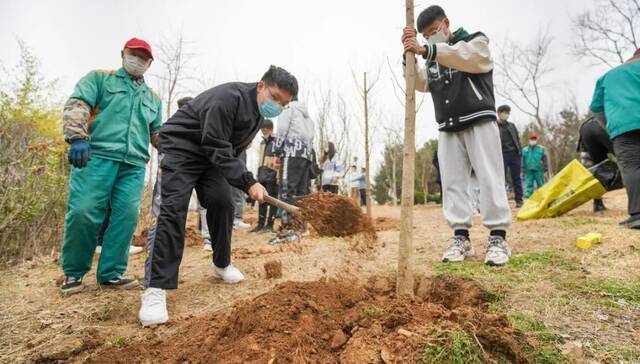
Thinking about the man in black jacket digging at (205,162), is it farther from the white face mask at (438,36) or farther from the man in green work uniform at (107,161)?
the white face mask at (438,36)

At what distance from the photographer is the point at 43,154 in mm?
4879

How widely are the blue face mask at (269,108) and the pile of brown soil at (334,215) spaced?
1.07 m

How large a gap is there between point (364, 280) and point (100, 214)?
2.06m

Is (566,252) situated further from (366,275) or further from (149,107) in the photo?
(149,107)

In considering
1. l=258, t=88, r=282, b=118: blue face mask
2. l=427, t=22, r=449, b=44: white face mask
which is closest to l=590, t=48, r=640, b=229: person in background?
l=427, t=22, r=449, b=44: white face mask

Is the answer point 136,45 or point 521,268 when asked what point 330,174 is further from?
point 521,268

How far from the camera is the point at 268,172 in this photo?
6.27 meters

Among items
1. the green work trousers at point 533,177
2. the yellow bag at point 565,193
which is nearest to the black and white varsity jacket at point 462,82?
the yellow bag at point 565,193

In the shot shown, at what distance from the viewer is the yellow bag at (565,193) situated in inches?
199

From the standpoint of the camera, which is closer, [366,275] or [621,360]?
[621,360]

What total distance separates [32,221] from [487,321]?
5.61m

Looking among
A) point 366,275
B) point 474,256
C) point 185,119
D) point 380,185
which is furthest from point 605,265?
point 380,185

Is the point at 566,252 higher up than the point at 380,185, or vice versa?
the point at 380,185

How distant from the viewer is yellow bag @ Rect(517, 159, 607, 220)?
16.6ft
